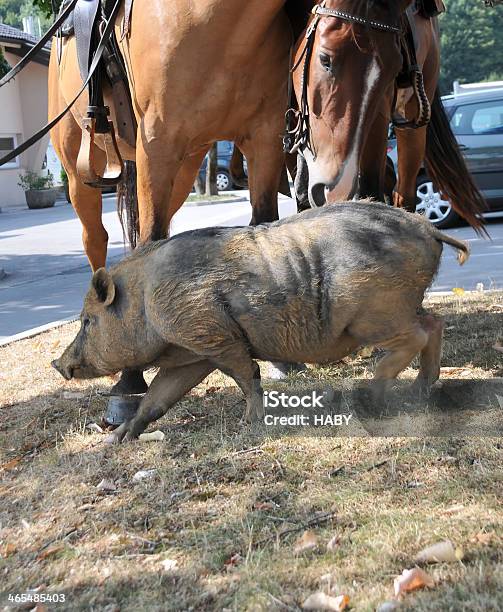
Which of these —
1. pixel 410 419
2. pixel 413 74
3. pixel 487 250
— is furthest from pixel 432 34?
pixel 487 250

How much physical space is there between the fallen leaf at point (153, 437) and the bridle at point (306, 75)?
146cm

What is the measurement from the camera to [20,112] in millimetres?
29234

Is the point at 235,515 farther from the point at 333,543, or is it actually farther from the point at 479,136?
the point at 479,136

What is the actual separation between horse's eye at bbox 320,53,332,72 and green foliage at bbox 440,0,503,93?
68.2 m

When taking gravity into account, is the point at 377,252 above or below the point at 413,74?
below

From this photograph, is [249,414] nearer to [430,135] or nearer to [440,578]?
[440,578]

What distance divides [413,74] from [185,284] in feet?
5.36

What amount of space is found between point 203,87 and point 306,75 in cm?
50

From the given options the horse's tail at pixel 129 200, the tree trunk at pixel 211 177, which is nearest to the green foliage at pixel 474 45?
the tree trunk at pixel 211 177

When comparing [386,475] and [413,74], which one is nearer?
[386,475]

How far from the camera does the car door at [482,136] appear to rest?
12.7 m

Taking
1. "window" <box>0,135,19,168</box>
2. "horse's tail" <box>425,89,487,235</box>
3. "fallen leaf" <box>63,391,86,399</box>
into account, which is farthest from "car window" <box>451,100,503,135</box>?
"window" <box>0,135,19,168</box>

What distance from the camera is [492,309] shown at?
645 cm

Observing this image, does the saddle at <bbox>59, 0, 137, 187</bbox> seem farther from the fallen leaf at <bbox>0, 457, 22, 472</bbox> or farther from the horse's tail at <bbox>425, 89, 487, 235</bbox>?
the horse's tail at <bbox>425, 89, 487, 235</bbox>
